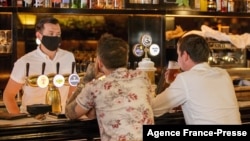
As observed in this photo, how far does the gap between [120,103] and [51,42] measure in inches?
49.9

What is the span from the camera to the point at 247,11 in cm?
558

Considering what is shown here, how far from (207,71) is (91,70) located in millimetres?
654

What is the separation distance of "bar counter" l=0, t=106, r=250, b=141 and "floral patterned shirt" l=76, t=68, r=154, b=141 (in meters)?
0.23

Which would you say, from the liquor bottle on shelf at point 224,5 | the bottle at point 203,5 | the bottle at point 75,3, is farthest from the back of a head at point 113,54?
the liquor bottle on shelf at point 224,5

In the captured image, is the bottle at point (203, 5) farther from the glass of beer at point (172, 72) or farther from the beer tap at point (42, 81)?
the beer tap at point (42, 81)

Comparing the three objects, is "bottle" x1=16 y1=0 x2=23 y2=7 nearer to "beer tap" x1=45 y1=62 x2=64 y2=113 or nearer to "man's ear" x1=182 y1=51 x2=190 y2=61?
"beer tap" x1=45 y1=62 x2=64 y2=113

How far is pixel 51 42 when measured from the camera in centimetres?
320

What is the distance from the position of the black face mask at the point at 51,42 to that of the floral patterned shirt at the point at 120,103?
110 cm

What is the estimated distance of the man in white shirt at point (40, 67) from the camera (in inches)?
122

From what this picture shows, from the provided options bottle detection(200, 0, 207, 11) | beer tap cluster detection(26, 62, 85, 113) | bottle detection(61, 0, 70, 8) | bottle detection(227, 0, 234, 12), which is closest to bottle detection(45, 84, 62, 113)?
beer tap cluster detection(26, 62, 85, 113)

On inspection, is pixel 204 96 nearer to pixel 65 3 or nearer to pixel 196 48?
pixel 196 48

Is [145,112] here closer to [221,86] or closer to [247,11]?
[221,86]

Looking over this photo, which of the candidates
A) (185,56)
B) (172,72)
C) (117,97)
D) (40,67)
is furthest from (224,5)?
(117,97)

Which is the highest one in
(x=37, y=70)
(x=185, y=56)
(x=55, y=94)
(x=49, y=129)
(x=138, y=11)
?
(x=138, y=11)
